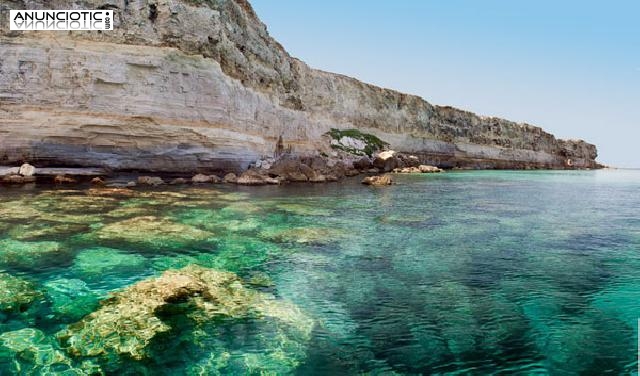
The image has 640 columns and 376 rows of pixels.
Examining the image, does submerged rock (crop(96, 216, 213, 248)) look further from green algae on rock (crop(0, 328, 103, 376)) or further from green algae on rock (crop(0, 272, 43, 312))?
green algae on rock (crop(0, 328, 103, 376))

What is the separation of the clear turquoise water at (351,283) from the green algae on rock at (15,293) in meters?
0.06

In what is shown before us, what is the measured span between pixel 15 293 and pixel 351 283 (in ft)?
19.9

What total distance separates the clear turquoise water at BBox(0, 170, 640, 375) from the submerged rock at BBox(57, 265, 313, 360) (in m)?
0.19

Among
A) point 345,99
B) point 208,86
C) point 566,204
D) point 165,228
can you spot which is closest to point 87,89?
point 208,86

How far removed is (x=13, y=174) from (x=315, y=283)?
72.6 feet

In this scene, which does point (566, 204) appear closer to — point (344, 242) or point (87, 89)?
point (344, 242)

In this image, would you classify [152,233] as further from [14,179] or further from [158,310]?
[14,179]

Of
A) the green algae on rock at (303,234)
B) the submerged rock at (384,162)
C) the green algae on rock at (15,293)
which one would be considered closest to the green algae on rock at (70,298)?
the green algae on rock at (15,293)

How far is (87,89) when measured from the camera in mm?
24141

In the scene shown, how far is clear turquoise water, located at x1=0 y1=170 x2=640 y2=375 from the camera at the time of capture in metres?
5.44

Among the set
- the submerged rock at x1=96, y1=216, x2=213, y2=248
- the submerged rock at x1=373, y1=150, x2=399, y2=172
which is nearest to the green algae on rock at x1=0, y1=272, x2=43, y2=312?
the submerged rock at x1=96, y1=216, x2=213, y2=248

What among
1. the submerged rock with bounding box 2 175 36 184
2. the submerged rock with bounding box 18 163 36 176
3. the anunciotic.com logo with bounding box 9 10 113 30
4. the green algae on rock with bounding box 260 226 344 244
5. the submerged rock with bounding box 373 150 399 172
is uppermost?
the anunciotic.com logo with bounding box 9 10 113 30

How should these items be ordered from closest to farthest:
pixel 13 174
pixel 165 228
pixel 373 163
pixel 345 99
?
1. pixel 165 228
2. pixel 13 174
3. pixel 373 163
4. pixel 345 99

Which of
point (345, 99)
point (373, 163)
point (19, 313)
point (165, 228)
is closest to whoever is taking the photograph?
point (19, 313)
